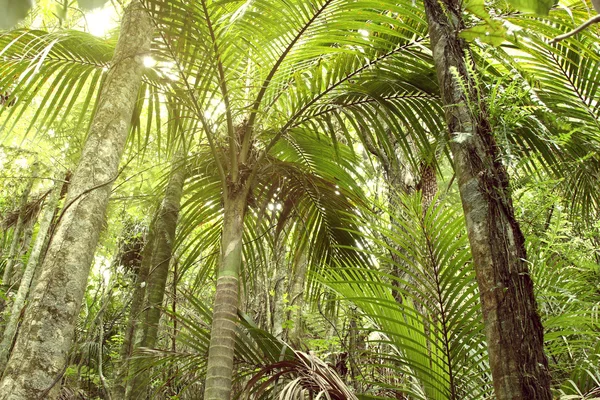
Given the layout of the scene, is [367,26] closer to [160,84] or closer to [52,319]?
[160,84]

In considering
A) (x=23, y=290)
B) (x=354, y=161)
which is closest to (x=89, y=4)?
(x=354, y=161)

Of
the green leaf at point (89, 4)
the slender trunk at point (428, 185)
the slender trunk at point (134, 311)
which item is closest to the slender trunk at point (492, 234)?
the green leaf at point (89, 4)

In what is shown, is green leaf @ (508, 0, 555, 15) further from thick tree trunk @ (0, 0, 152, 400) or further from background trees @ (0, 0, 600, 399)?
thick tree trunk @ (0, 0, 152, 400)

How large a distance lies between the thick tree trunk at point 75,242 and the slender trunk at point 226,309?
2.08 feet

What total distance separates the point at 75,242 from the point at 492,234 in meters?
1.47

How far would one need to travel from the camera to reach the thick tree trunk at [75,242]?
4.84 ft

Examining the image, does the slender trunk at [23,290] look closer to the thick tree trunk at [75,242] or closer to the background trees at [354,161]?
the background trees at [354,161]

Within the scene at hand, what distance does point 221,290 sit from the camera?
2.23 metres

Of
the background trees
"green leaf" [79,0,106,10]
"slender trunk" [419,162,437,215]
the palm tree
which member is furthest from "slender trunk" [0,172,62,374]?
"green leaf" [79,0,106,10]

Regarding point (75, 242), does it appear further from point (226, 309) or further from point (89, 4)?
point (89, 4)

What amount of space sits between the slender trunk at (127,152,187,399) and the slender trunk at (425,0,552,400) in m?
2.02

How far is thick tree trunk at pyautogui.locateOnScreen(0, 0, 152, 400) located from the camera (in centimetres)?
148

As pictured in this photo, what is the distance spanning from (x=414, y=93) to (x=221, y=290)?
5.34 ft

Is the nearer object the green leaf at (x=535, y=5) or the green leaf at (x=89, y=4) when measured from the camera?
the green leaf at (x=89, y=4)
